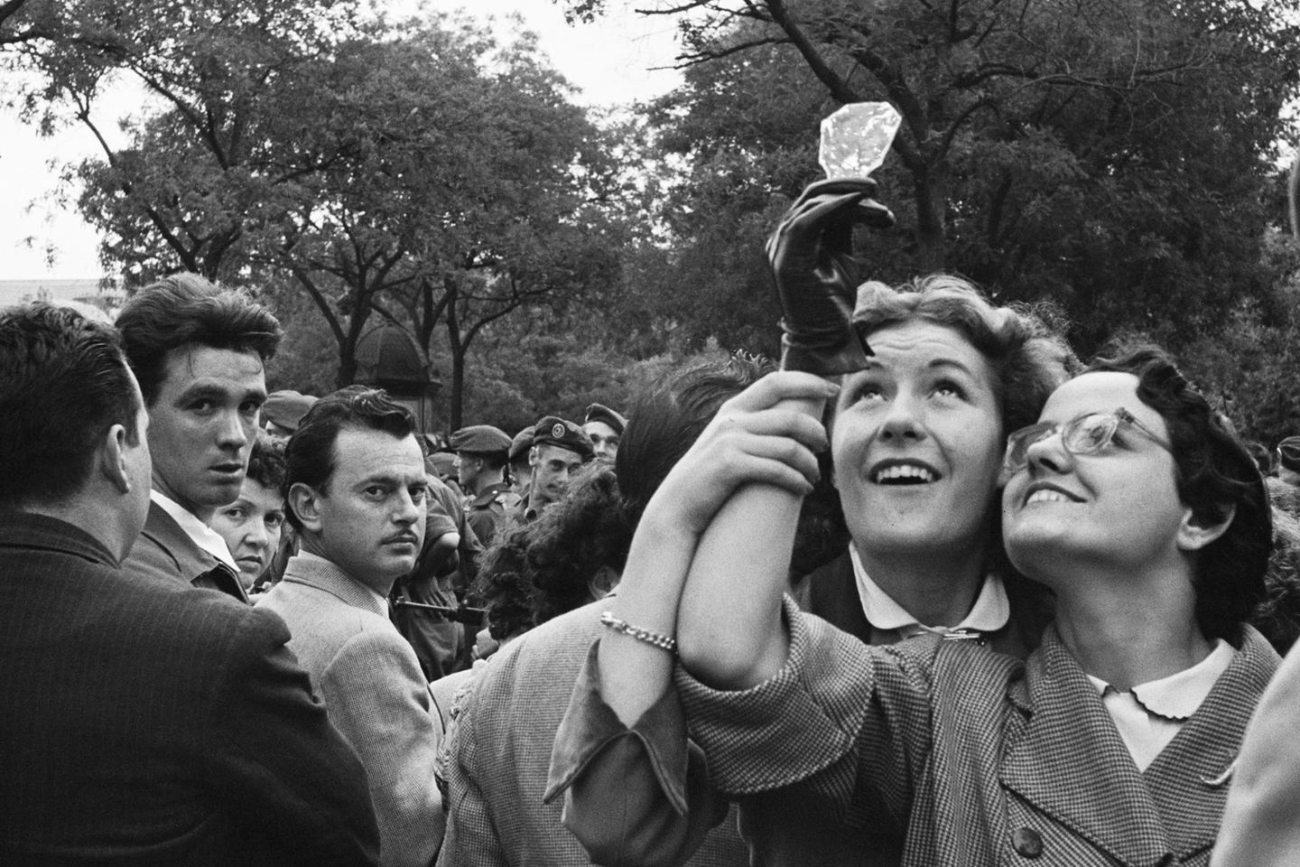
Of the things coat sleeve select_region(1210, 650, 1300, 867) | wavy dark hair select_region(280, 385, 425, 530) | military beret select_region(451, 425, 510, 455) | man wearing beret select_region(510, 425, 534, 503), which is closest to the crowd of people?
coat sleeve select_region(1210, 650, 1300, 867)

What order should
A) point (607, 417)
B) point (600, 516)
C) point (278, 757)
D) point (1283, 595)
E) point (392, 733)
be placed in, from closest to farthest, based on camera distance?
point (278, 757) → point (1283, 595) → point (600, 516) → point (392, 733) → point (607, 417)

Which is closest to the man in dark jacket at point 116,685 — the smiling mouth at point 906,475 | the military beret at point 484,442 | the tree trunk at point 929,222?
the smiling mouth at point 906,475

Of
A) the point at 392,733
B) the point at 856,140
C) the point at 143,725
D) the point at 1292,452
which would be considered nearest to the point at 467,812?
the point at 143,725

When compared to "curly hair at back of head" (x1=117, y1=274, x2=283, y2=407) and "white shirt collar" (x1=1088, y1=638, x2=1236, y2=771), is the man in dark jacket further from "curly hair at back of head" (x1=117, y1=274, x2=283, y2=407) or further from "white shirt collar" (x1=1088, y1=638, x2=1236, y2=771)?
"curly hair at back of head" (x1=117, y1=274, x2=283, y2=407)

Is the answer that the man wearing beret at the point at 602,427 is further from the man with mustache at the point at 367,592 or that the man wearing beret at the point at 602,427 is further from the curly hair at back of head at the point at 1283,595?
the curly hair at back of head at the point at 1283,595

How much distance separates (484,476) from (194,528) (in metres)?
7.23

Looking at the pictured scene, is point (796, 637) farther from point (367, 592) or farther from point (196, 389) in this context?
point (196, 389)

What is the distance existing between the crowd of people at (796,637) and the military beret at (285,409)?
5.08 meters

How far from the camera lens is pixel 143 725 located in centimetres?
261

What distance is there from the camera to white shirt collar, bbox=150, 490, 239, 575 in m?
4.12

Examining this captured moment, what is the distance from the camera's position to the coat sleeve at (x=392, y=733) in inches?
140

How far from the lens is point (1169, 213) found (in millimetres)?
21578

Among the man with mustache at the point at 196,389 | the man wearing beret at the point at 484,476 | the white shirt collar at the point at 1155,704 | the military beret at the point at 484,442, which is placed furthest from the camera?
the military beret at the point at 484,442

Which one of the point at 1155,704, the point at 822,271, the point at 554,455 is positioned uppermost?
the point at 822,271
